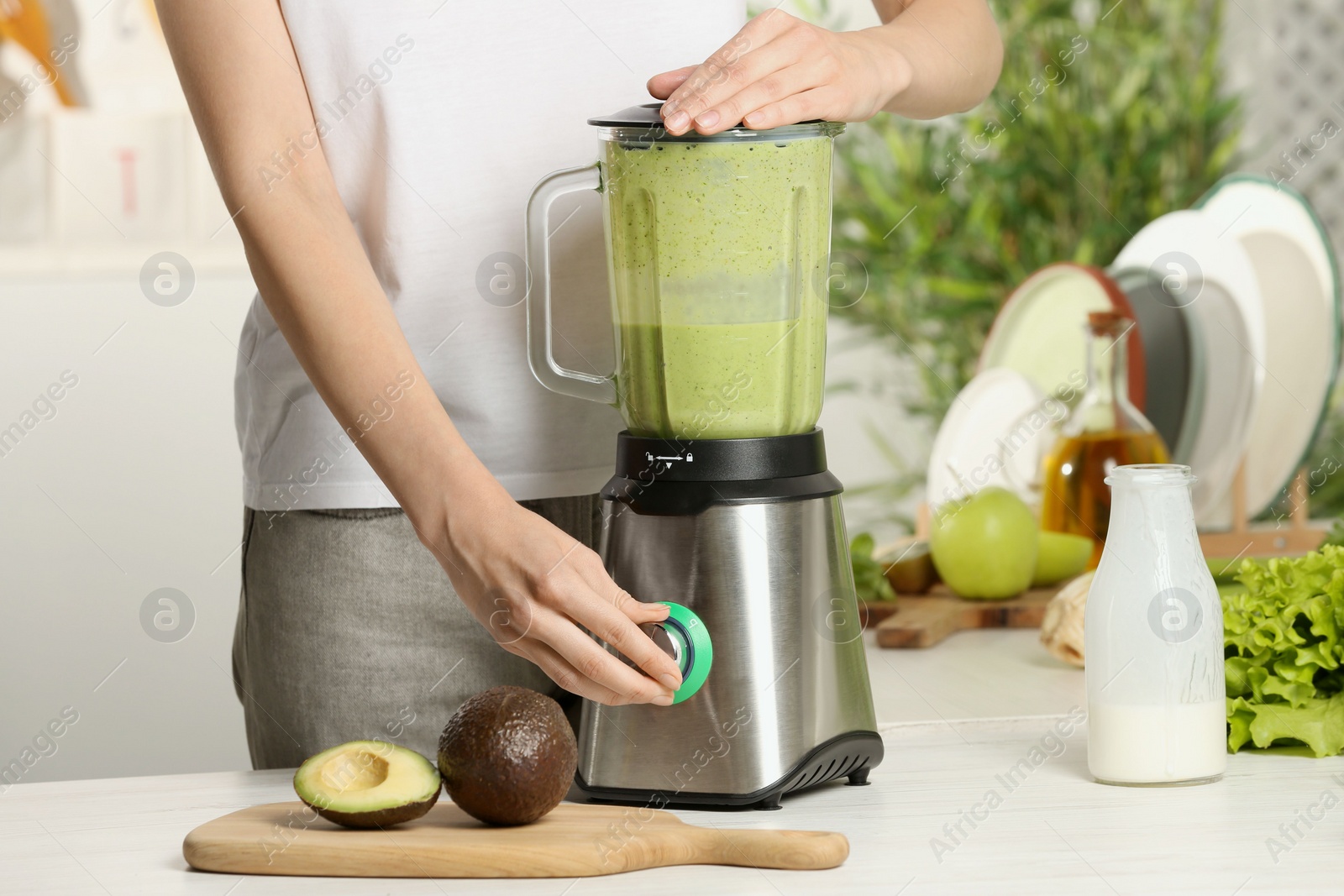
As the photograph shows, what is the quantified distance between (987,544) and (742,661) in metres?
0.60

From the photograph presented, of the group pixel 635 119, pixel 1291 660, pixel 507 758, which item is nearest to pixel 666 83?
pixel 635 119

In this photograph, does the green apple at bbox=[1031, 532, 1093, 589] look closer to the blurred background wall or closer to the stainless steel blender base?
the stainless steel blender base

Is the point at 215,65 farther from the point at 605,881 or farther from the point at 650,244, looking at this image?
the point at 605,881

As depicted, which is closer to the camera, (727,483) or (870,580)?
(727,483)

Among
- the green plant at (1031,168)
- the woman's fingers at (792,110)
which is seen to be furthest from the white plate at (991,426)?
the green plant at (1031,168)

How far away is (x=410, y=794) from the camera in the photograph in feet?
2.23

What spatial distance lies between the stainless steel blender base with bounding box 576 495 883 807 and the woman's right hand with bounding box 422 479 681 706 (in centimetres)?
3

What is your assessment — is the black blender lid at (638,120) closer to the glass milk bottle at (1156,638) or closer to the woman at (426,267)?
the woman at (426,267)

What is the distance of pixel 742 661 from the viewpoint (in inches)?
28.6

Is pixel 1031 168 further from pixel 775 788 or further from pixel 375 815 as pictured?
pixel 375 815

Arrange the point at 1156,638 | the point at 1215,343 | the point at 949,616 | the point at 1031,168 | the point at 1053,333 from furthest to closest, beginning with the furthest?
the point at 1031,168
the point at 1053,333
the point at 1215,343
the point at 949,616
the point at 1156,638

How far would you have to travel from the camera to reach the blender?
73 centimetres

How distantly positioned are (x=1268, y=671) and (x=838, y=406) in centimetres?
219

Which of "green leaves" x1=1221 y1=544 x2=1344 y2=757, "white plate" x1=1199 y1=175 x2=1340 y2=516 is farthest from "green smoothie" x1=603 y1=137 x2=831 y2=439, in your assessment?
"white plate" x1=1199 y1=175 x2=1340 y2=516
